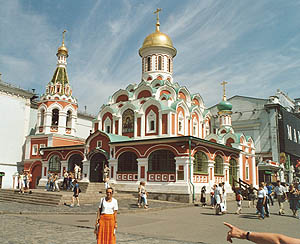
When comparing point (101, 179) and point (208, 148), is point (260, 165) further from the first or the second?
point (101, 179)

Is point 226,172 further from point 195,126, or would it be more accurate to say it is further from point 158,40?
point 158,40

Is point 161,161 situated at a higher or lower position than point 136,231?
higher

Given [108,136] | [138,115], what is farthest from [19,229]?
[138,115]

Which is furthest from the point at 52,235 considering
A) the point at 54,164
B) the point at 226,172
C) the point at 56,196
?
the point at 54,164

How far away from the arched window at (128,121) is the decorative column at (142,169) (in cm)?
471

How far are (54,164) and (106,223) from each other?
23734 millimetres

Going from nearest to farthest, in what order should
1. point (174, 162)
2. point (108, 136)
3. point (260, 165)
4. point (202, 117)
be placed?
point (174, 162) → point (108, 136) → point (202, 117) → point (260, 165)

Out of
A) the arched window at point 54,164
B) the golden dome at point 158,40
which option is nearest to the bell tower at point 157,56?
the golden dome at point 158,40

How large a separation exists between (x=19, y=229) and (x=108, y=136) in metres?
15.0

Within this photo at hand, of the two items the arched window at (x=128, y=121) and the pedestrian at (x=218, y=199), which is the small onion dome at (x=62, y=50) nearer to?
the arched window at (x=128, y=121)

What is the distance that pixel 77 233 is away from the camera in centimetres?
852

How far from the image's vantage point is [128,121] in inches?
1047

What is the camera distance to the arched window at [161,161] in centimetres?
2091

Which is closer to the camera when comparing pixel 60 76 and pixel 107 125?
pixel 107 125
